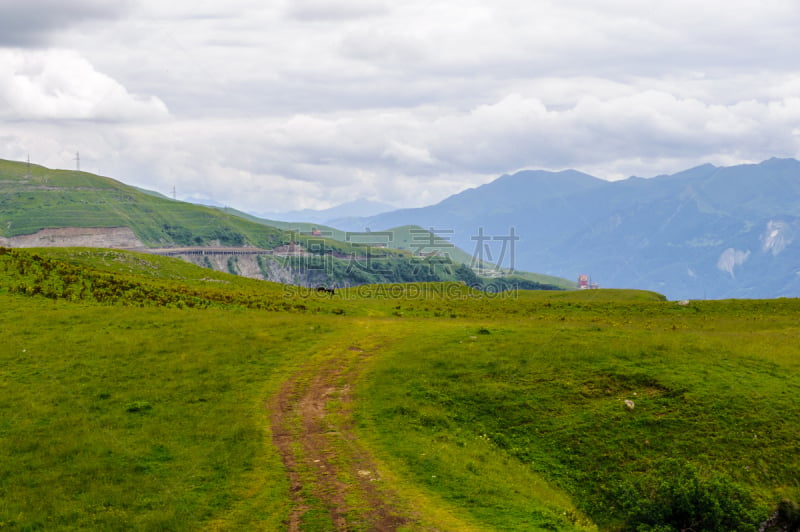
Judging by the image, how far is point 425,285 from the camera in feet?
267

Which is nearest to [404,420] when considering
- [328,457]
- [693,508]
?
[328,457]

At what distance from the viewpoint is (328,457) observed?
66.4 ft

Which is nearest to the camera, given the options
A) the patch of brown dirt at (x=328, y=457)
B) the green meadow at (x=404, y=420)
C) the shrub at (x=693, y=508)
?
the patch of brown dirt at (x=328, y=457)

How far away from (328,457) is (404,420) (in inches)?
179

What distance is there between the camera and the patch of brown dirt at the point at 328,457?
16625 mm

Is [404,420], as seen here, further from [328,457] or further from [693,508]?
[693,508]

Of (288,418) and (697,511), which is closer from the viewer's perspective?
(697,511)

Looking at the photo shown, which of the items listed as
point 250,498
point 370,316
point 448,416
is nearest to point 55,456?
point 250,498

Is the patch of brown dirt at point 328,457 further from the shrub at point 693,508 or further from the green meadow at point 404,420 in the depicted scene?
the shrub at point 693,508

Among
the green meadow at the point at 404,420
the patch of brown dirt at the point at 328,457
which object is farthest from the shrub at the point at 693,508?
the patch of brown dirt at the point at 328,457

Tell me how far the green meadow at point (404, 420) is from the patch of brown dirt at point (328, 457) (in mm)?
154

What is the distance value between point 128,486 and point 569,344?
2257 centimetres

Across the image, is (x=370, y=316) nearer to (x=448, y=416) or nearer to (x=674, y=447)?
(x=448, y=416)

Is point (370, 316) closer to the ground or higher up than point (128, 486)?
higher up
